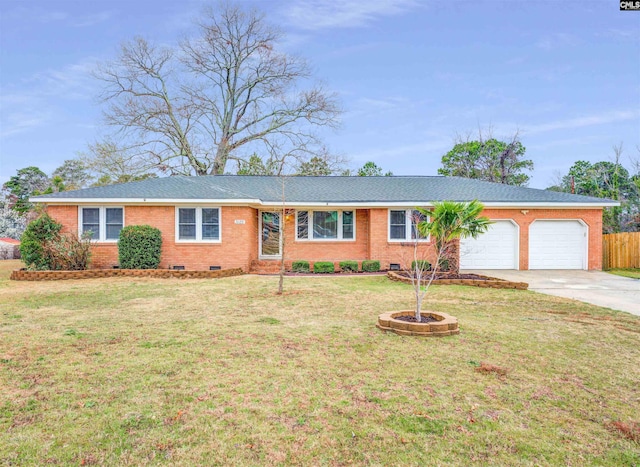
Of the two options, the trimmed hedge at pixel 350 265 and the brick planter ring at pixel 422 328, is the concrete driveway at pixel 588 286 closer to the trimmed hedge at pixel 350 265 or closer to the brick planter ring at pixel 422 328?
the brick planter ring at pixel 422 328

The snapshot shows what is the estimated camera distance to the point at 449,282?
12852 millimetres

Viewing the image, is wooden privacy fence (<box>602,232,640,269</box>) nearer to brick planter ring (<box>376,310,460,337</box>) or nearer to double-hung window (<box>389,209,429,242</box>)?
double-hung window (<box>389,209,429,242</box>)

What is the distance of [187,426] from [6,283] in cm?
1291

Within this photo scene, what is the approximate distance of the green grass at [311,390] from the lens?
2.99 m

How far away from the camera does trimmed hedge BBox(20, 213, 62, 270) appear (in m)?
14.3

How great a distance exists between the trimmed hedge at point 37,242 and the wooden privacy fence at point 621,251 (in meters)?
23.0

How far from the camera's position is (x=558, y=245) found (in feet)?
56.0

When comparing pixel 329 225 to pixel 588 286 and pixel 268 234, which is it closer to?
pixel 268 234

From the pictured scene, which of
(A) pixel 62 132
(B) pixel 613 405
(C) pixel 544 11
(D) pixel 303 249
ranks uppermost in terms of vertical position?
(C) pixel 544 11

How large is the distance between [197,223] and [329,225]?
18.9ft

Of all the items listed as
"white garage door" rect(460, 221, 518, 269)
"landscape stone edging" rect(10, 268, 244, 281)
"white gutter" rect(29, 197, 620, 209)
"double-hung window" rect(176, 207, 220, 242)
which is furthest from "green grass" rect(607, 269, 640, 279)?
"double-hung window" rect(176, 207, 220, 242)

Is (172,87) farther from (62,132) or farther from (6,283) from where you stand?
(6,283)

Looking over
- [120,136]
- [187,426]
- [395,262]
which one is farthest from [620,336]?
[120,136]

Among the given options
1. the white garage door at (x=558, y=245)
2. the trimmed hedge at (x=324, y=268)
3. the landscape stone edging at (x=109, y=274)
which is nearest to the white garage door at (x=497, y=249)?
the white garage door at (x=558, y=245)
